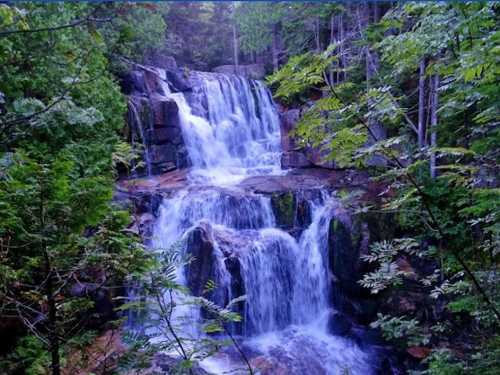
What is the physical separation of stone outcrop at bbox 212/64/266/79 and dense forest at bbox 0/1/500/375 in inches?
5.6

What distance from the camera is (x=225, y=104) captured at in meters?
15.8

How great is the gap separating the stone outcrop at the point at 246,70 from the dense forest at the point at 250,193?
0.14 meters

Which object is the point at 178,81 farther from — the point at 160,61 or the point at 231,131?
the point at 231,131

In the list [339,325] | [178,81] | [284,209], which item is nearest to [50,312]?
[339,325]

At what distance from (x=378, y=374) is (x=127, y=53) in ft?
36.1

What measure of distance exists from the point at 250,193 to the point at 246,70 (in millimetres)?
11943

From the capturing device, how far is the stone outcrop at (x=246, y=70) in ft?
64.1

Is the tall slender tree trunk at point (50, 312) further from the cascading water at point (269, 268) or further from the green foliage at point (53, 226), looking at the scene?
the cascading water at point (269, 268)

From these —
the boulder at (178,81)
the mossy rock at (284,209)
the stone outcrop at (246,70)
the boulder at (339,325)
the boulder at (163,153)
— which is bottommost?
the boulder at (339,325)

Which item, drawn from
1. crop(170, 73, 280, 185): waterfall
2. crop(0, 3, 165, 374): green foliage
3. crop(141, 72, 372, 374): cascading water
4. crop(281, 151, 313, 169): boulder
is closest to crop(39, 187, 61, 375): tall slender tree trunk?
crop(0, 3, 165, 374): green foliage

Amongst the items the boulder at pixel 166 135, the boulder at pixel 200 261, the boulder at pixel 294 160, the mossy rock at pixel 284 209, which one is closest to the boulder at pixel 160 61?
the boulder at pixel 166 135

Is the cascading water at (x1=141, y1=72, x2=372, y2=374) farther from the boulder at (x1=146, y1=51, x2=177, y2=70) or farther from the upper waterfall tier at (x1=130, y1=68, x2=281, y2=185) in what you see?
the boulder at (x1=146, y1=51, x2=177, y2=70)

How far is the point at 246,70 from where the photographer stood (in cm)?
2003

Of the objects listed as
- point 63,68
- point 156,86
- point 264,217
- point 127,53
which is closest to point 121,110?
point 63,68
